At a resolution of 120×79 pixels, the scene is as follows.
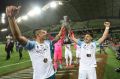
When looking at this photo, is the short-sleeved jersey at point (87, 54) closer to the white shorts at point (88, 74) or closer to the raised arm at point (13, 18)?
the white shorts at point (88, 74)

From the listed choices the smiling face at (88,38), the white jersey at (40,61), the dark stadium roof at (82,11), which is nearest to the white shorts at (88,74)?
the smiling face at (88,38)

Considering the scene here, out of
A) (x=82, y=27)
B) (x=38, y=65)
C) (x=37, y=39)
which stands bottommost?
(x=38, y=65)

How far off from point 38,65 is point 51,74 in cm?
36

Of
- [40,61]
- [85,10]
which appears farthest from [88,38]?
[85,10]

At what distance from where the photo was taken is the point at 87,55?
9.66 metres

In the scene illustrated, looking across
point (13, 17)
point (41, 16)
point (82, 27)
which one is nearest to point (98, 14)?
point (82, 27)

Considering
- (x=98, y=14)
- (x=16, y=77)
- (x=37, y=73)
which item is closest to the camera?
(x=37, y=73)

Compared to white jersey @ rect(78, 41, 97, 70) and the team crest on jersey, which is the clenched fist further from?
white jersey @ rect(78, 41, 97, 70)

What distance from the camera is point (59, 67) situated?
1916cm

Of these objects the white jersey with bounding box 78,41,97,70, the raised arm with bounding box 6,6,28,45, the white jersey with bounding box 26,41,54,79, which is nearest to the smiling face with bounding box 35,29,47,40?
the white jersey with bounding box 26,41,54,79

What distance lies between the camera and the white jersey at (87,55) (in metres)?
9.42

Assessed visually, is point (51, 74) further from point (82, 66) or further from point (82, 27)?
point (82, 27)

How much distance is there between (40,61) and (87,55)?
10.4ft

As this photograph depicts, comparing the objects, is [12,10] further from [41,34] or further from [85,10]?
[85,10]
